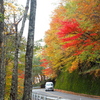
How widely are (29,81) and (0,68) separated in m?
2.19

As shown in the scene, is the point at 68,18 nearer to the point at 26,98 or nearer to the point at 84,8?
the point at 84,8

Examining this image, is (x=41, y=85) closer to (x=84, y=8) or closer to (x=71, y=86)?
(x=71, y=86)

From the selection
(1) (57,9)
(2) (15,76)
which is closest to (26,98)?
(2) (15,76)

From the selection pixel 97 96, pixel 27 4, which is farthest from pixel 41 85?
pixel 27 4

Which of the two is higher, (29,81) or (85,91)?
(29,81)

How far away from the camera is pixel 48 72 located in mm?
33625

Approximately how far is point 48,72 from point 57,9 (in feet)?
48.6

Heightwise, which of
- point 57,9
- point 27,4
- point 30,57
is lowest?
point 30,57

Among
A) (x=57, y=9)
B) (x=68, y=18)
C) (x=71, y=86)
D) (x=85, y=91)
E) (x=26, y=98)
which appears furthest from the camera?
(x=71, y=86)

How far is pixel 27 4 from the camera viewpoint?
520 inches

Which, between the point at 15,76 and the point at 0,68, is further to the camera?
the point at 15,76

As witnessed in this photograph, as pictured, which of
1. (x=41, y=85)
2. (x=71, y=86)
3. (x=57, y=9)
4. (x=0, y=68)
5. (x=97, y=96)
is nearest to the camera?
(x=0, y=68)

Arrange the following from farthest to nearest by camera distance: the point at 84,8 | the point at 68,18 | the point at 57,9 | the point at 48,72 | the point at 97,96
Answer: the point at 48,72 < the point at 57,9 < the point at 97,96 < the point at 68,18 < the point at 84,8

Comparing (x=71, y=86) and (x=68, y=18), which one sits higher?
(x=68, y=18)
